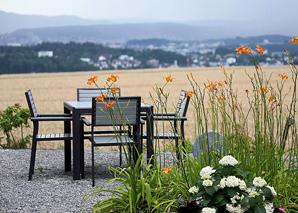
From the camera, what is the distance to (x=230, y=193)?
2.97m

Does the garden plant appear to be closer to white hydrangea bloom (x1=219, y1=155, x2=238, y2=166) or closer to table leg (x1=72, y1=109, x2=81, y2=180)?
white hydrangea bloom (x1=219, y1=155, x2=238, y2=166)

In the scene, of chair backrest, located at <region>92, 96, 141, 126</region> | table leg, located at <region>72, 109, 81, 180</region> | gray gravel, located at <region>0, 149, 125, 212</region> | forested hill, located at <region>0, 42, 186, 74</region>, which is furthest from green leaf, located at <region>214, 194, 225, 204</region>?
forested hill, located at <region>0, 42, 186, 74</region>

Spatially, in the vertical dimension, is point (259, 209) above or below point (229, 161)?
below

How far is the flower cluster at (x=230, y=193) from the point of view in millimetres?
2939

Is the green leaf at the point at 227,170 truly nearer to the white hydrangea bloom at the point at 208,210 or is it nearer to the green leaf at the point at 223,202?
the green leaf at the point at 223,202

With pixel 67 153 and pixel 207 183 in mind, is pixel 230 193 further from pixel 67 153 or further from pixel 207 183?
pixel 67 153

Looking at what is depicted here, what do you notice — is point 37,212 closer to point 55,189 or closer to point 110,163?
point 55,189

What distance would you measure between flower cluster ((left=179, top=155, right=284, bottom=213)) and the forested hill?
160 ft

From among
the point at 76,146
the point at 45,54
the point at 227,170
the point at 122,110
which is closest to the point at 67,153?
the point at 76,146

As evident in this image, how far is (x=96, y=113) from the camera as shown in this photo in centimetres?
509

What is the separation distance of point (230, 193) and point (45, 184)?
2.71m

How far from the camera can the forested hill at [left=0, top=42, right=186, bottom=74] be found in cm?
5088

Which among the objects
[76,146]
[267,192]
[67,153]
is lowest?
[67,153]

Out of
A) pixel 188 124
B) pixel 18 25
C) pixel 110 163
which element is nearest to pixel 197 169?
pixel 110 163
